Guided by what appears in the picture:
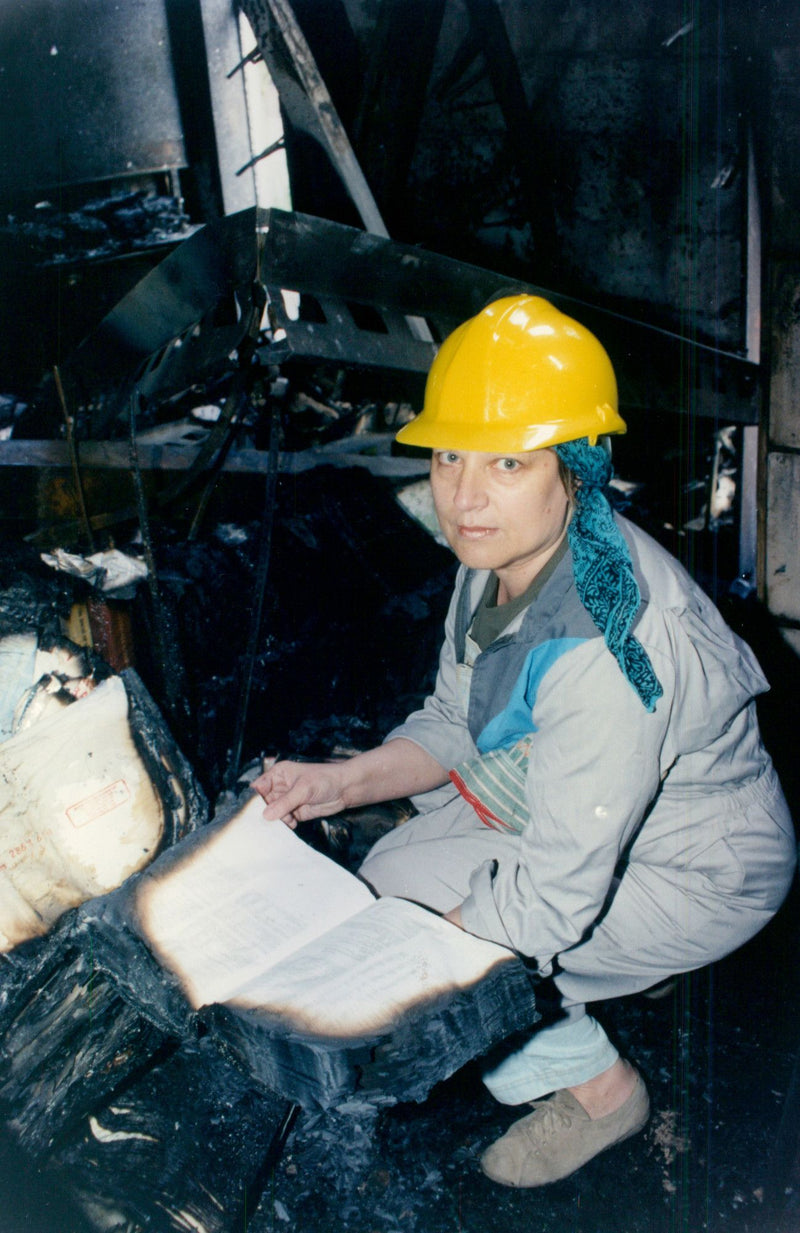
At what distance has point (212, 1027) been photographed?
149 cm

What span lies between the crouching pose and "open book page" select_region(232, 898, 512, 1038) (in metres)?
0.12

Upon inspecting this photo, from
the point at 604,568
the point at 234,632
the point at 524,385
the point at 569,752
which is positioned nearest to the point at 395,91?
the point at 234,632

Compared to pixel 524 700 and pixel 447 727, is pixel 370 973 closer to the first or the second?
pixel 524 700

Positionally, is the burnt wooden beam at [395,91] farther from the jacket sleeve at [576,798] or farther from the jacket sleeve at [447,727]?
the jacket sleeve at [576,798]

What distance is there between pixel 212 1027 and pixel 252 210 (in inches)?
95.4

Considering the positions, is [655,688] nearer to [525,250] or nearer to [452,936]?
[452,936]

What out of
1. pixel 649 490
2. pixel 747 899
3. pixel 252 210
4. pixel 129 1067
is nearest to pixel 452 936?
pixel 747 899

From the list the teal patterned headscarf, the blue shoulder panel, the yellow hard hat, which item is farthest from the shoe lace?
the yellow hard hat

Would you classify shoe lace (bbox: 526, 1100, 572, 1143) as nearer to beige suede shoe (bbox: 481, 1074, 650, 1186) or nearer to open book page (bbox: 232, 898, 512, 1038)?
beige suede shoe (bbox: 481, 1074, 650, 1186)

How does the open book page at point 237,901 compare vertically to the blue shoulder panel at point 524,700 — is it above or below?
below

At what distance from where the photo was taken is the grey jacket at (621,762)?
1.55m

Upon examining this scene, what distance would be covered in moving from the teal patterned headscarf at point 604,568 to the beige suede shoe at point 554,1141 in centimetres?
126

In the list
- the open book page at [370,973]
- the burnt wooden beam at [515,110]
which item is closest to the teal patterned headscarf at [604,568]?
the open book page at [370,973]

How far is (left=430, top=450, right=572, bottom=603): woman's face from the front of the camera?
5.63ft
